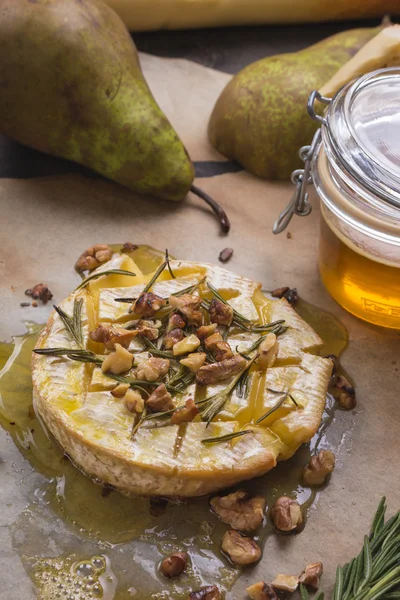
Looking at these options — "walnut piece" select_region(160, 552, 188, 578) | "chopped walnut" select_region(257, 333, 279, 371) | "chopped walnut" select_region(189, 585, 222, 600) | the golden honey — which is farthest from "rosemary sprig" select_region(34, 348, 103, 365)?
the golden honey

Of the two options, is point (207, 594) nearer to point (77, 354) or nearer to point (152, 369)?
point (152, 369)

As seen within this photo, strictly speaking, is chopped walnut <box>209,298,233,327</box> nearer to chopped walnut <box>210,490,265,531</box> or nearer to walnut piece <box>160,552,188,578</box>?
chopped walnut <box>210,490,265,531</box>

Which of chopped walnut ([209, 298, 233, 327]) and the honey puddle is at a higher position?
chopped walnut ([209, 298, 233, 327])

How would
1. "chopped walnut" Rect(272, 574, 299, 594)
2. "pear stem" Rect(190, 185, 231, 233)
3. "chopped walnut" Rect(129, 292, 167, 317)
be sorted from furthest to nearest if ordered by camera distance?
1. "pear stem" Rect(190, 185, 231, 233)
2. "chopped walnut" Rect(129, 292, 167, 317)
3. "chopped walnut" Rect(272, 574, 299, 594)

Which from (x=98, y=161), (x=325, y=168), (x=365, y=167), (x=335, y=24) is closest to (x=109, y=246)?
(x=98, y=161)

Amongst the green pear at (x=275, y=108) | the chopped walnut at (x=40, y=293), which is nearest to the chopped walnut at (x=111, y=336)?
the chopped walnut at (x=40, y=293)

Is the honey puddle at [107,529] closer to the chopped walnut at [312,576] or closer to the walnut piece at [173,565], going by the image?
the walnut piece at [173,565]

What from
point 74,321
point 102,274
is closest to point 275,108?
point 102,274
